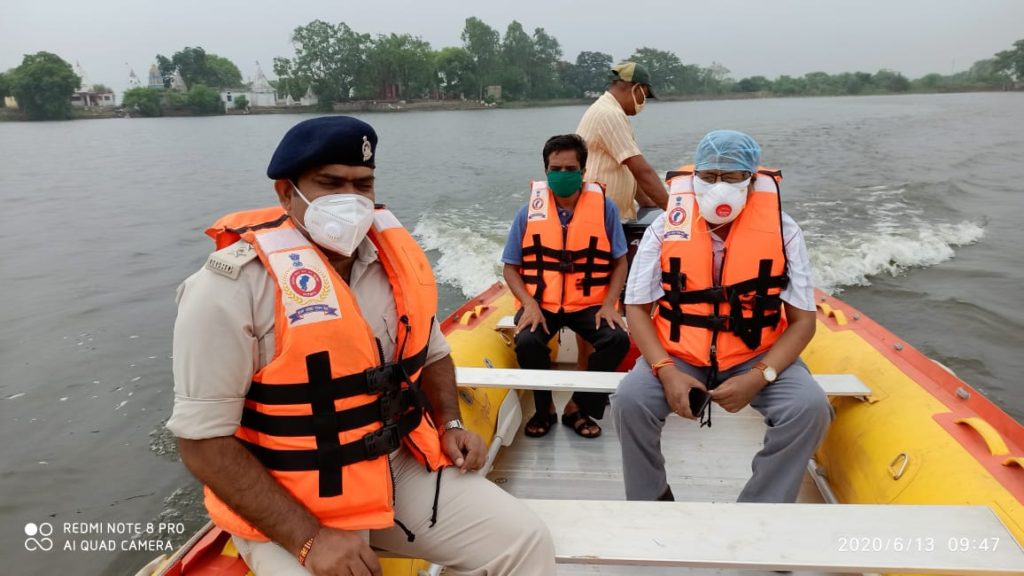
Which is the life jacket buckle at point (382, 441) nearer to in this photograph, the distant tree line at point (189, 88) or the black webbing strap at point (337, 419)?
the black webbing strap at point (337, 419)

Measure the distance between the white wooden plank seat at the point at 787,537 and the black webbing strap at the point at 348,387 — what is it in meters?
0.55

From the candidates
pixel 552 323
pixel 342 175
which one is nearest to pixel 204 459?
pixel 342 175

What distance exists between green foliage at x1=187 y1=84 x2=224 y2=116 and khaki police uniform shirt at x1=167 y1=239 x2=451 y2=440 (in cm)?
7431

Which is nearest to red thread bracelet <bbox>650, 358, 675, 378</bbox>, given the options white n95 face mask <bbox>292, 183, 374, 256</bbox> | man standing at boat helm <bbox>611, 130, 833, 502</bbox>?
man standing at boat helm <bbox>611, 130, 833, 502</bbox>

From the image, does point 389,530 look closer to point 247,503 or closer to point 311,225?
point 247,503

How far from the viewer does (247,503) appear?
1.37 metres

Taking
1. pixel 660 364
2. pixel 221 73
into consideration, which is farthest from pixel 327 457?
pixel 221 73

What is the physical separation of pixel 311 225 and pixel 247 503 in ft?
2.10

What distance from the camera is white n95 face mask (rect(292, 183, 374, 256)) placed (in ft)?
4.99

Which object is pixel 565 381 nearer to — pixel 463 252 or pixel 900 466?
pixel 900 466

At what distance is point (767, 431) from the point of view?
6.97 feet

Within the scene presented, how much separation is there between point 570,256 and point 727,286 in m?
1.01

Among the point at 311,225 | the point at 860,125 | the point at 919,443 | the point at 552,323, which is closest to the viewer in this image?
the point at 311,225

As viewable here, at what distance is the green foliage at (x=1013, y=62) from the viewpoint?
2532 inches
